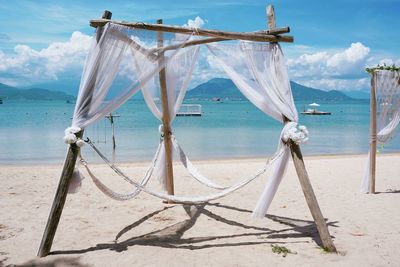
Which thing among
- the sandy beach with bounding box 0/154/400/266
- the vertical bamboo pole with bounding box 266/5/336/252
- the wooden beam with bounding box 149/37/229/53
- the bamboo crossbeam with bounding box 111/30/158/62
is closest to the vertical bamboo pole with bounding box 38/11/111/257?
the sandy beach with bounding box 0/154/400/266

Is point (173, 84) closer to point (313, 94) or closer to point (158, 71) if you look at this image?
point (158, 71)

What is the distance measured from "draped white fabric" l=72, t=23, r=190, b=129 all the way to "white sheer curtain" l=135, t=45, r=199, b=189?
0.82 m

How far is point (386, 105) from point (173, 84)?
358cm

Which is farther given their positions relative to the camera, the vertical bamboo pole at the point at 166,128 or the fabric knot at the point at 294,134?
the vertical bamboo pole at the point at 166,128

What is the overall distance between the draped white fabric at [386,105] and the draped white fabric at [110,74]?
3948 mm

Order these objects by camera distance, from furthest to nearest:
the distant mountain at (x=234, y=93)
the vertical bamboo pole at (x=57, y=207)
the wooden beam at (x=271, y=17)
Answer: the distant mountain at (x=234, y=93)
the wooden beam at (x=271, y=17)
the vertical bamboo pole at (x=57, y=207)

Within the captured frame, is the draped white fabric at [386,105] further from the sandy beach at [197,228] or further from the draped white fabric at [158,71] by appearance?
the draped white fabric at [158,71]

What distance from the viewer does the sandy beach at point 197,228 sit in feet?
11.7

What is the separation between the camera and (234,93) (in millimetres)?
149375

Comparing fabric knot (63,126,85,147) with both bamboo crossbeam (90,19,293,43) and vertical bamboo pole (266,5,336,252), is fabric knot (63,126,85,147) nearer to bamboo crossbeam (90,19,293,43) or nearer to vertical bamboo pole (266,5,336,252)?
bamboo crossbeam (90,19,293,43)

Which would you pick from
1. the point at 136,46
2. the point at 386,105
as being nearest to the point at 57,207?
the point at 136,46

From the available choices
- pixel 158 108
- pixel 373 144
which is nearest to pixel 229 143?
pixel 373 144

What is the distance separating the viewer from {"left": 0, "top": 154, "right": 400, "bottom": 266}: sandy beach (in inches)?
140

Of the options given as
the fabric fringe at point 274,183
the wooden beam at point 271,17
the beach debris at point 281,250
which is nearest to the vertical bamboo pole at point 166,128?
the wooden beam at point 271,17
